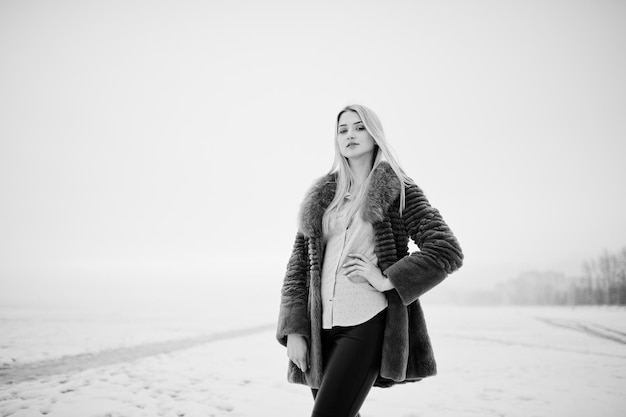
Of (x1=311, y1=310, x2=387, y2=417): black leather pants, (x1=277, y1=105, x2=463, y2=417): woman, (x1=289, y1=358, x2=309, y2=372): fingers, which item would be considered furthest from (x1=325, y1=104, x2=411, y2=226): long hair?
(x1=289, y1=358, x2=309, y2=372): fingers

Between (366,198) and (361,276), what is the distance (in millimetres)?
389

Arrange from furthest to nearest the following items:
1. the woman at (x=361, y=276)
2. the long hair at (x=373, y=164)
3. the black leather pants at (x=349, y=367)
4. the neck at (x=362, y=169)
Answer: the neck at (x=362, y=169), the long hair at (x=373, y=164), the woman at (x=361, y=276), the black leather pants at (x=349, y=367)

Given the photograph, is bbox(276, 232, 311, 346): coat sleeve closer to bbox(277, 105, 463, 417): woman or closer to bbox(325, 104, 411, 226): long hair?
bbox(277, 105, 463, 417): woman

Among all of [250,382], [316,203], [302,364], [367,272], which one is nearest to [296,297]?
[302,364]

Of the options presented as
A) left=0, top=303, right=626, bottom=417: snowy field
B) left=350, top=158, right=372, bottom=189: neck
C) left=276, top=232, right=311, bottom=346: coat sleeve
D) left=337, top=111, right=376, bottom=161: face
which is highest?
left=337, top=111, right=376, bottom=161: face

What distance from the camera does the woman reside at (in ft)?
4.99

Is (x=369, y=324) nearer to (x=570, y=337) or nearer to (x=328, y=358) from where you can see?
(x=328, y=358)

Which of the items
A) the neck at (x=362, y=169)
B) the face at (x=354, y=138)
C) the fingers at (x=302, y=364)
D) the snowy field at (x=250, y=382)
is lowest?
the snowy field at (x=250, y=382)

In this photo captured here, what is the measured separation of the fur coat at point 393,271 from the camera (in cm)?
154

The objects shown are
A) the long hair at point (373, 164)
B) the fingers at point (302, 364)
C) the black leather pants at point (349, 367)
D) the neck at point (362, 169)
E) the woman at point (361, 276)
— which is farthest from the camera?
the neck at point (362, 169)

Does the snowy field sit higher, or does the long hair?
the long hair

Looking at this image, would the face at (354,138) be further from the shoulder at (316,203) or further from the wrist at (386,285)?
the wrist at (386,285)

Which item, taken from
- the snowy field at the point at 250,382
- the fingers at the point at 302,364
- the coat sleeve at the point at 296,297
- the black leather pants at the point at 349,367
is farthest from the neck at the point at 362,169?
the snowy field at the point at 250,382

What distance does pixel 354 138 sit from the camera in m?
1.95
